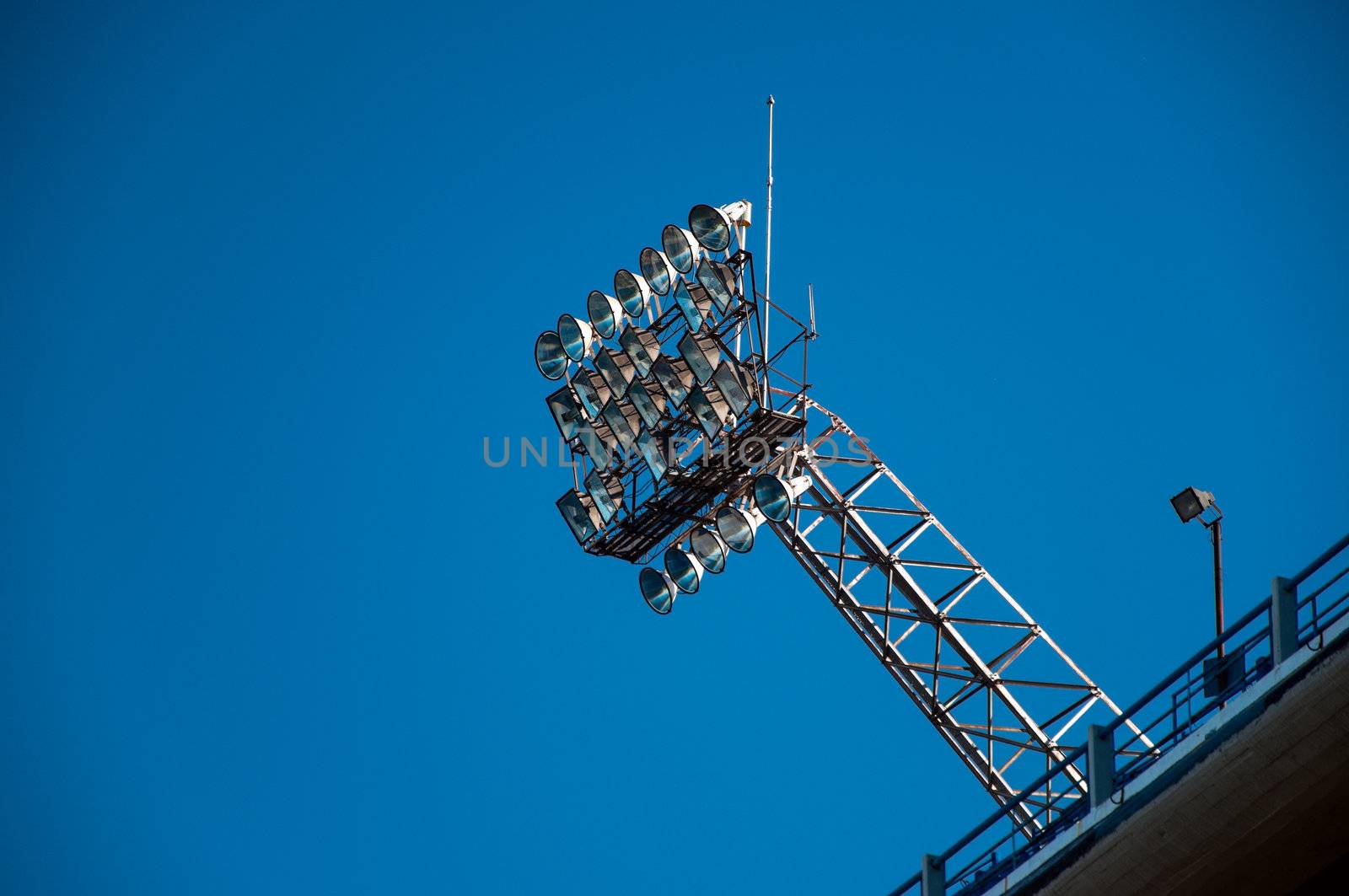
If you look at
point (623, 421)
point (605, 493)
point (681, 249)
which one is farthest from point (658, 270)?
point (605, 493)

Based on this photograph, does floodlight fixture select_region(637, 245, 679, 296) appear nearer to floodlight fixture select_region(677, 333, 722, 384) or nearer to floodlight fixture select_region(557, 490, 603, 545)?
floodlight fixture select_region(677, 333, 722, 384)

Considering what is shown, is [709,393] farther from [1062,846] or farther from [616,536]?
[1062,846]

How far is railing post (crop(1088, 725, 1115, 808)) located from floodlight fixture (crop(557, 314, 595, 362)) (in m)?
13.3

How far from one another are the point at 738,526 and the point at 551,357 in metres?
6.27

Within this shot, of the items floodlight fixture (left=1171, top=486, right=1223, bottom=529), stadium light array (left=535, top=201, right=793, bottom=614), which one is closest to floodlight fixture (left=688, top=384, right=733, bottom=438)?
stadium light array (left=535, top=201, right=793, bottom=614)

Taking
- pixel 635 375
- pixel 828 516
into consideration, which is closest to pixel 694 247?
pixel 635 375

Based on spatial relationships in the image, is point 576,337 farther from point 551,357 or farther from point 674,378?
point 674,378

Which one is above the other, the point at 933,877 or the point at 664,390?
the point at 664,390

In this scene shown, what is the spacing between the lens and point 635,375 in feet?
125

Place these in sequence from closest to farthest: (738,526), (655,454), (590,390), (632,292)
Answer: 1. (738,526)
2. (655,454)
3. (632,292)
4. (590,390)

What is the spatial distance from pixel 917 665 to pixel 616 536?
237 inches

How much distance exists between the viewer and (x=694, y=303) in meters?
37.4

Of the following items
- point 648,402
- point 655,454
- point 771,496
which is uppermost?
point 648,402

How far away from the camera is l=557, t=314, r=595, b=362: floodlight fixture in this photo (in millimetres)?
39594
